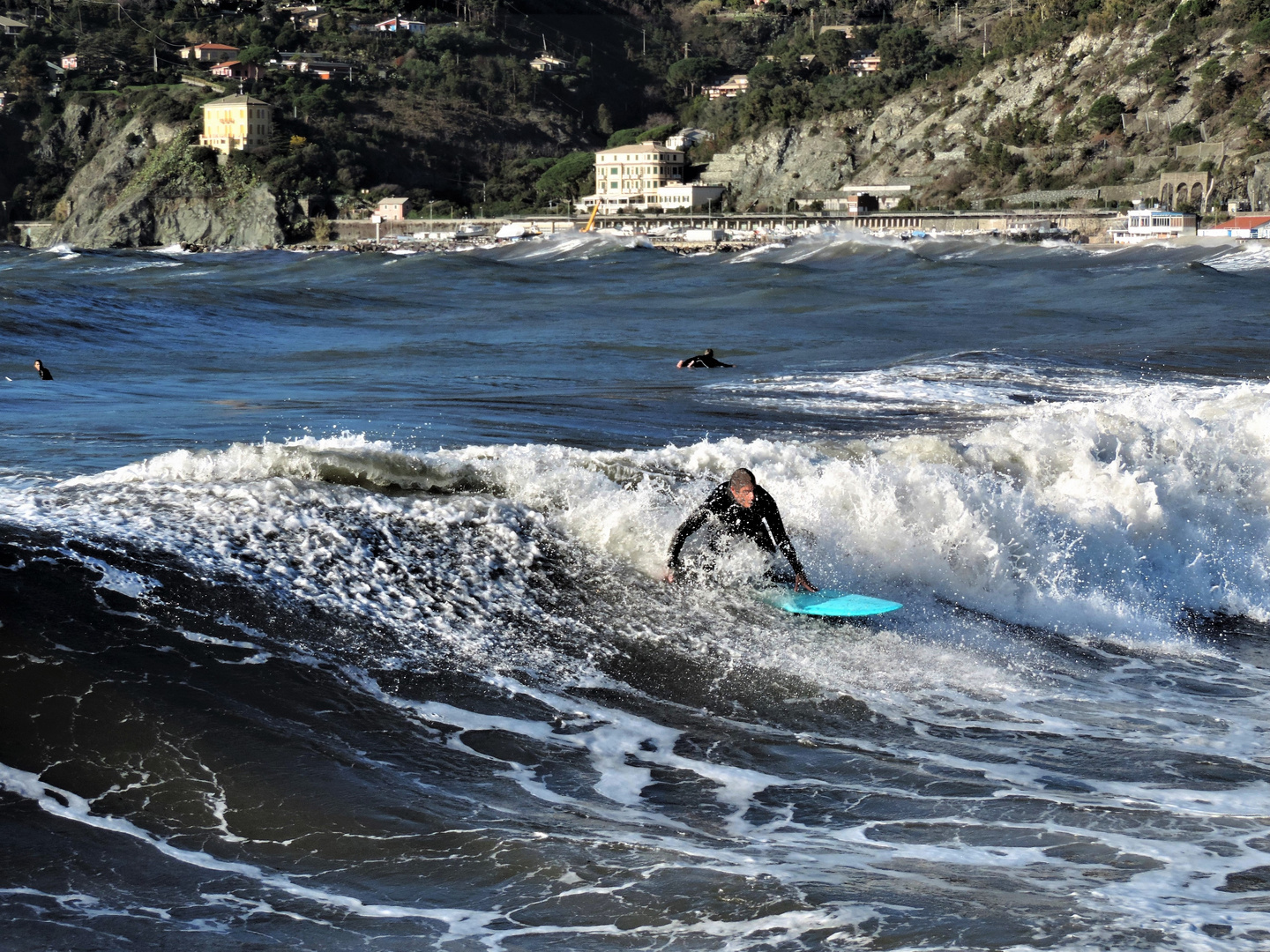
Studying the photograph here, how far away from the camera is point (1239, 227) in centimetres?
8988

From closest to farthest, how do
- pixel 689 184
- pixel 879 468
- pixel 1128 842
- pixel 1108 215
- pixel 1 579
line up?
1. pixel 1128 842
2. pixel 1 579
3. pixel 879 468
4. pixel 1108 215
5. pixel 689 184

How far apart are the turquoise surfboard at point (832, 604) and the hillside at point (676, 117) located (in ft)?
341

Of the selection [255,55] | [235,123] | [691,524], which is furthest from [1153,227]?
[255,55]

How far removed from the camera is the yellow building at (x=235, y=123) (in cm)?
15075

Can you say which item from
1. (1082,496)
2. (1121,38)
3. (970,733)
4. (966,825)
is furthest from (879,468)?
(1121,38)

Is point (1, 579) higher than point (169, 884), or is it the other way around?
point (1, 579)

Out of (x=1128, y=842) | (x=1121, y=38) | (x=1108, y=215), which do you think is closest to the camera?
(x=1128, y=842)

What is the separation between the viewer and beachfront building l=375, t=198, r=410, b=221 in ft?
465

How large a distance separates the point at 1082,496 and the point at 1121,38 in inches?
5238

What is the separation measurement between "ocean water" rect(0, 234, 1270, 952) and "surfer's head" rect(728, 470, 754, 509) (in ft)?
1.78

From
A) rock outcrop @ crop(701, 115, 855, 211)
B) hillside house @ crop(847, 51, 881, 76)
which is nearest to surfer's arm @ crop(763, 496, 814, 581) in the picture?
rock outcrop @ crop(701, 115, 855, 211)

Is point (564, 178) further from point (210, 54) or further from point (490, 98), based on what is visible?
point (210, 54)

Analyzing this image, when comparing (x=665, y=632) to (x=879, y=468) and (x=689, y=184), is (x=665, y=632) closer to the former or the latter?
(x=879, y=468)

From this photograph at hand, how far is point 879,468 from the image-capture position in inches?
467
